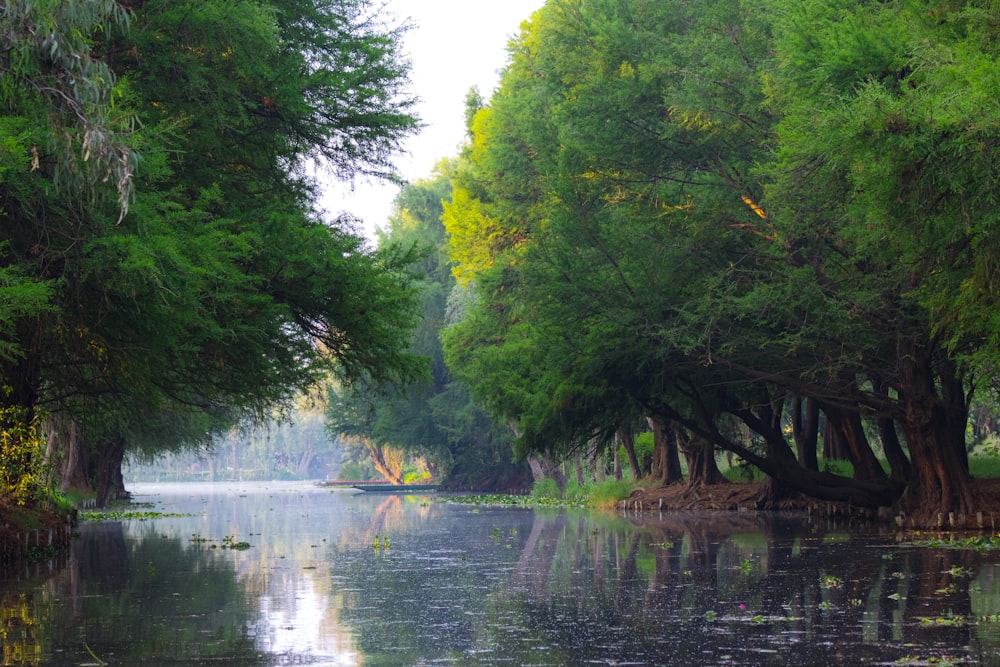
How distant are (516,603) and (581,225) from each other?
17.5 meters

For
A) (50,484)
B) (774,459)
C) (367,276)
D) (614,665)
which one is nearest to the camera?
(614,665)

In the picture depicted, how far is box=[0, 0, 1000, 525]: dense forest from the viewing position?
16.5 metres

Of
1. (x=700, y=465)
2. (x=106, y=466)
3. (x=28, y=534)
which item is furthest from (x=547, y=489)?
(x=28, y=534)

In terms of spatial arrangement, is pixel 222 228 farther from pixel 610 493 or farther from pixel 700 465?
pixel 610 493

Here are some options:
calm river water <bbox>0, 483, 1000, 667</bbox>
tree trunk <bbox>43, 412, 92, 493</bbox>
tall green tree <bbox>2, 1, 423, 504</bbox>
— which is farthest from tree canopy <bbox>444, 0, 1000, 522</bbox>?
tree trunk <bbox>43, 412, 92, 493</bbox>

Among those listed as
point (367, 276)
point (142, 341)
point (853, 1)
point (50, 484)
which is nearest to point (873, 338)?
point (853, 1)

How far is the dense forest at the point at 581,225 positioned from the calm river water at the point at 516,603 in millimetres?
3324

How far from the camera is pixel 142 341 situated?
18406mm

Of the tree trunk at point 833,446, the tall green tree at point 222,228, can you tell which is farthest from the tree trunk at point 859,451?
the tall green tree at point 222,228

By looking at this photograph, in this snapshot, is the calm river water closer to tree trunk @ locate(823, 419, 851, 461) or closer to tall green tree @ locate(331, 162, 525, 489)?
tree trunk @ locate(823, 419, 851, 461)

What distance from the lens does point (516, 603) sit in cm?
1444

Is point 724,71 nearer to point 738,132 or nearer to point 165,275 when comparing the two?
point 738,132

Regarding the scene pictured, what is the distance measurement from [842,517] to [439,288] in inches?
1749

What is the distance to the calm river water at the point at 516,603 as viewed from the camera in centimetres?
1055
